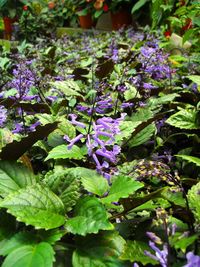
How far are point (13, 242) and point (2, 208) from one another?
0.41ft

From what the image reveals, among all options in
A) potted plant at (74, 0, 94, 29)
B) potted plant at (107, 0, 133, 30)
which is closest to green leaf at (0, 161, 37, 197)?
potted plant at (107, 0, 133, 30)

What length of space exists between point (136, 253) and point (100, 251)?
7 cm

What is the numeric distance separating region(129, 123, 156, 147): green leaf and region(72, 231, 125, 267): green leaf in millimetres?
597

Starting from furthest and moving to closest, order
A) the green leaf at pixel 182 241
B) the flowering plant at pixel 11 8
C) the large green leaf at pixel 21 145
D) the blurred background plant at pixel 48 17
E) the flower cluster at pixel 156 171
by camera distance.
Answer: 1. the blurred background plant at pixel 48 17
2. the flowering plant at pixel 11 8
3. the large green leaf at pixel 21 145
4. the flower cluster at pixel 156 171
5. the green leaf at pixel 182 241

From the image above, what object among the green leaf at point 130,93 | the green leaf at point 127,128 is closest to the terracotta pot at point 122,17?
the green leaf at point 130,93

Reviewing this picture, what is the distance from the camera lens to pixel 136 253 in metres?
0.95

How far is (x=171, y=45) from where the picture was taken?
4059 millimetres

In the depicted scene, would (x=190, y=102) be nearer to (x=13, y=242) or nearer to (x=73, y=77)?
(x=73, y=77)

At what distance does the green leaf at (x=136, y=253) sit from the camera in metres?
0.91

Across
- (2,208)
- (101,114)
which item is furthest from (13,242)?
(101,114)

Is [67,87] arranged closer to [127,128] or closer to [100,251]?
[127,128]

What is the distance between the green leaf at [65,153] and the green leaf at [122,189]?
0.77 feet

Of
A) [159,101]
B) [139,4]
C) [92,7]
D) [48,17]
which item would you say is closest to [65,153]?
[159,101]

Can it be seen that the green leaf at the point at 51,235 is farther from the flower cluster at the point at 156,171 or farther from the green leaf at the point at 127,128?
the green leaf at the point at 127,128
